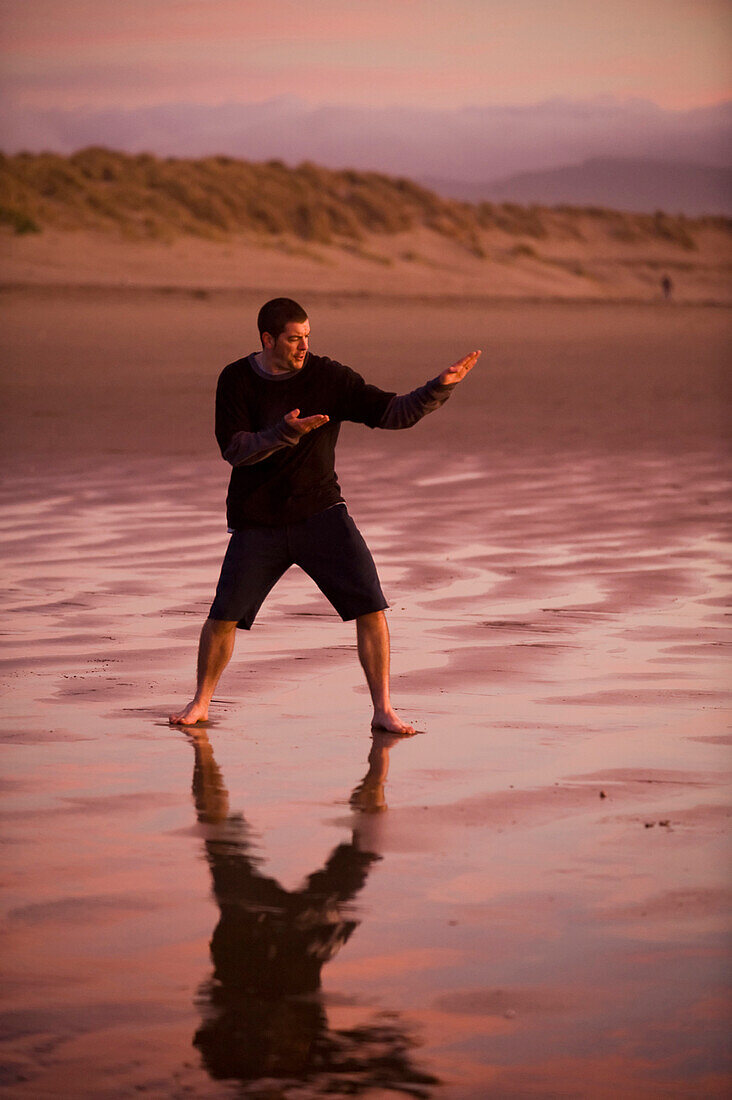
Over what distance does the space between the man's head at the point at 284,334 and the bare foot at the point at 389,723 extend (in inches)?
50.1

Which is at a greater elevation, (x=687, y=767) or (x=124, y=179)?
(x=124, y=179)

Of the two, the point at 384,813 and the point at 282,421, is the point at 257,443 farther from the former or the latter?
the point at 384,813

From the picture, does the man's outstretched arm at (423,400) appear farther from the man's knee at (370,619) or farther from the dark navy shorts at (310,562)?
the man's knee at (370,619)

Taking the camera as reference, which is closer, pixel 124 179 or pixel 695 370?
pixel 695 370

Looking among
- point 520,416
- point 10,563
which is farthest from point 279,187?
point 10,563

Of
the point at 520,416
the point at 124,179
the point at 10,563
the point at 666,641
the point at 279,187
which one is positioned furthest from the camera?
the point at 279,187

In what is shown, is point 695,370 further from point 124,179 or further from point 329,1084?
point 124,179

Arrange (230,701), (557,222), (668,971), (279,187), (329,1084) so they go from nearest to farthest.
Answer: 1. (329,1084)
2. (668,971)
3. (230,701)
4. (279,187)
5. (557,222)

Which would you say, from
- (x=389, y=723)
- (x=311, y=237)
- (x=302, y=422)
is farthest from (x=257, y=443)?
(x=311, y=237)

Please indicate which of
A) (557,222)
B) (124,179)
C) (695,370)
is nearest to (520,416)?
(695,370)

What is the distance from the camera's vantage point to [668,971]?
4.93 meters

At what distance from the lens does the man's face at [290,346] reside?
744 cm

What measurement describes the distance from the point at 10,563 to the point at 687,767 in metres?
5.30

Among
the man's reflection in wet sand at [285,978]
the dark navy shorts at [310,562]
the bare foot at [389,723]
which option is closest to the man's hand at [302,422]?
the dark navy shorts at [310,562]
